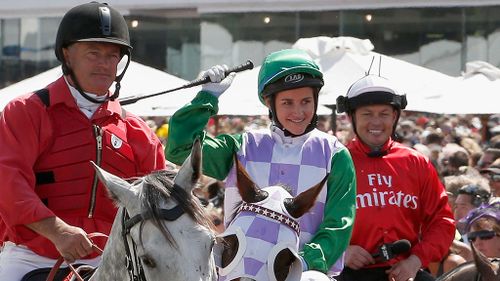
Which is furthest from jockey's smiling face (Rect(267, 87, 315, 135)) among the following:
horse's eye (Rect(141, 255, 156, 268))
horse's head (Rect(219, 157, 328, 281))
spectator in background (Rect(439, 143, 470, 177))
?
spectator in background (Rect(439, 143, 470, 177))

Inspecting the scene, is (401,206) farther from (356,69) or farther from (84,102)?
(356,69)

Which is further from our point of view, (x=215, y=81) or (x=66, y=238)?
(x=215, y=81)

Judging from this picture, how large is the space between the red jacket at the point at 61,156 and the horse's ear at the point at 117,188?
109 cm

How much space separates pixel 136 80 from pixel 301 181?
33.1ft

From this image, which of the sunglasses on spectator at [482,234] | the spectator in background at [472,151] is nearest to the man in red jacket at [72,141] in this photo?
the sunglasses on spectator at [482,234]

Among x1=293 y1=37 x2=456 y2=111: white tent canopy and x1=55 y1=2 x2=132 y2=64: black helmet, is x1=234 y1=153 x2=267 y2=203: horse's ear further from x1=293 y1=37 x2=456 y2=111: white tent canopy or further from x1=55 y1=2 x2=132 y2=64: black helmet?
x1=293 y1=37 x2=456 y2=111: white tent canopy

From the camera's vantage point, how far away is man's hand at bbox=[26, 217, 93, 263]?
5074mm

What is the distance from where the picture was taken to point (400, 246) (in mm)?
6941

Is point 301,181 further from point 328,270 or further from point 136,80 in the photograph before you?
point 136,80

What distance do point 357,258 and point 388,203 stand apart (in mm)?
412

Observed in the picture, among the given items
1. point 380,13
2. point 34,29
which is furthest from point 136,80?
point 34,29

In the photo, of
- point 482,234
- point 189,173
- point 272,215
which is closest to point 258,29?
point 482,234

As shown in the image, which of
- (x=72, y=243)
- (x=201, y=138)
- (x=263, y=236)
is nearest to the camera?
(x=263, y=236)

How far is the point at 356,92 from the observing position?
285 inches
